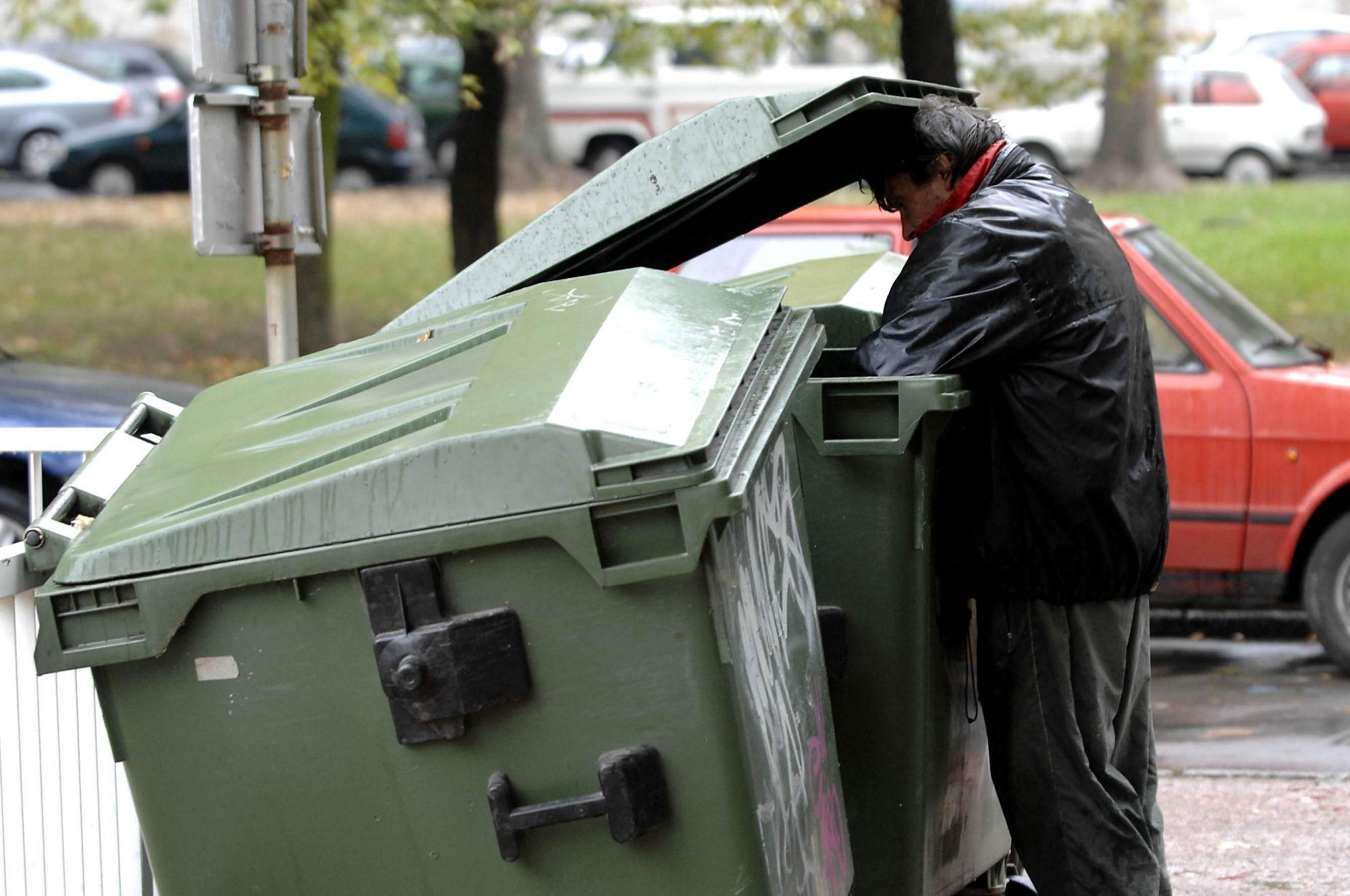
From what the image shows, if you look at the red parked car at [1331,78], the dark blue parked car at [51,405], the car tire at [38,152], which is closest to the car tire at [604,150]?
the car tire at [38,152]

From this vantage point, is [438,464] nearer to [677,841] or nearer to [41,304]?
[677,841]

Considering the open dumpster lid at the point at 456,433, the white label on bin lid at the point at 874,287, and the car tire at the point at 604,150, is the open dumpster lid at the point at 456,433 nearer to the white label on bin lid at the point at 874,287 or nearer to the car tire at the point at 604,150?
the white label on bin lid at the point at 874,287

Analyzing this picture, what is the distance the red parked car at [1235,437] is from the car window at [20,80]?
1812cm

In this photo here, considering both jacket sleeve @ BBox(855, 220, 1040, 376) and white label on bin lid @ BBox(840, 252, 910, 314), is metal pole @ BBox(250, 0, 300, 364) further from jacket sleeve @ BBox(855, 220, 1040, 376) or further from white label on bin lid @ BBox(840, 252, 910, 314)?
jacket sleeve @ BBox(855, 220, 1040, 376)

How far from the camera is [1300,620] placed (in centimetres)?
792

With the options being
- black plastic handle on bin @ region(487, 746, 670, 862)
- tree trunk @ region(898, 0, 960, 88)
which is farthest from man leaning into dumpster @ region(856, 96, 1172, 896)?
tree trunk @ region(898, 0, 960, 88)

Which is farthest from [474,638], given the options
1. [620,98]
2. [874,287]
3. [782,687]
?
[620,98]

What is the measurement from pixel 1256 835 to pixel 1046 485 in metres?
2.07

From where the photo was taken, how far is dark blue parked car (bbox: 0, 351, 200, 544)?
5.89 metres

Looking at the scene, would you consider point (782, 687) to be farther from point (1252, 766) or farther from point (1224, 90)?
point (1224, 90)

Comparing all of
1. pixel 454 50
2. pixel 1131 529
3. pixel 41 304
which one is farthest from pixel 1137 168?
pixel 1131 529

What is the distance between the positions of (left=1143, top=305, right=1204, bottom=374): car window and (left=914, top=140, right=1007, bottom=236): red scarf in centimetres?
327

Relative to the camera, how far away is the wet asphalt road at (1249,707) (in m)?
5.79

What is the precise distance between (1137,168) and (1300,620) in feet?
44.0
